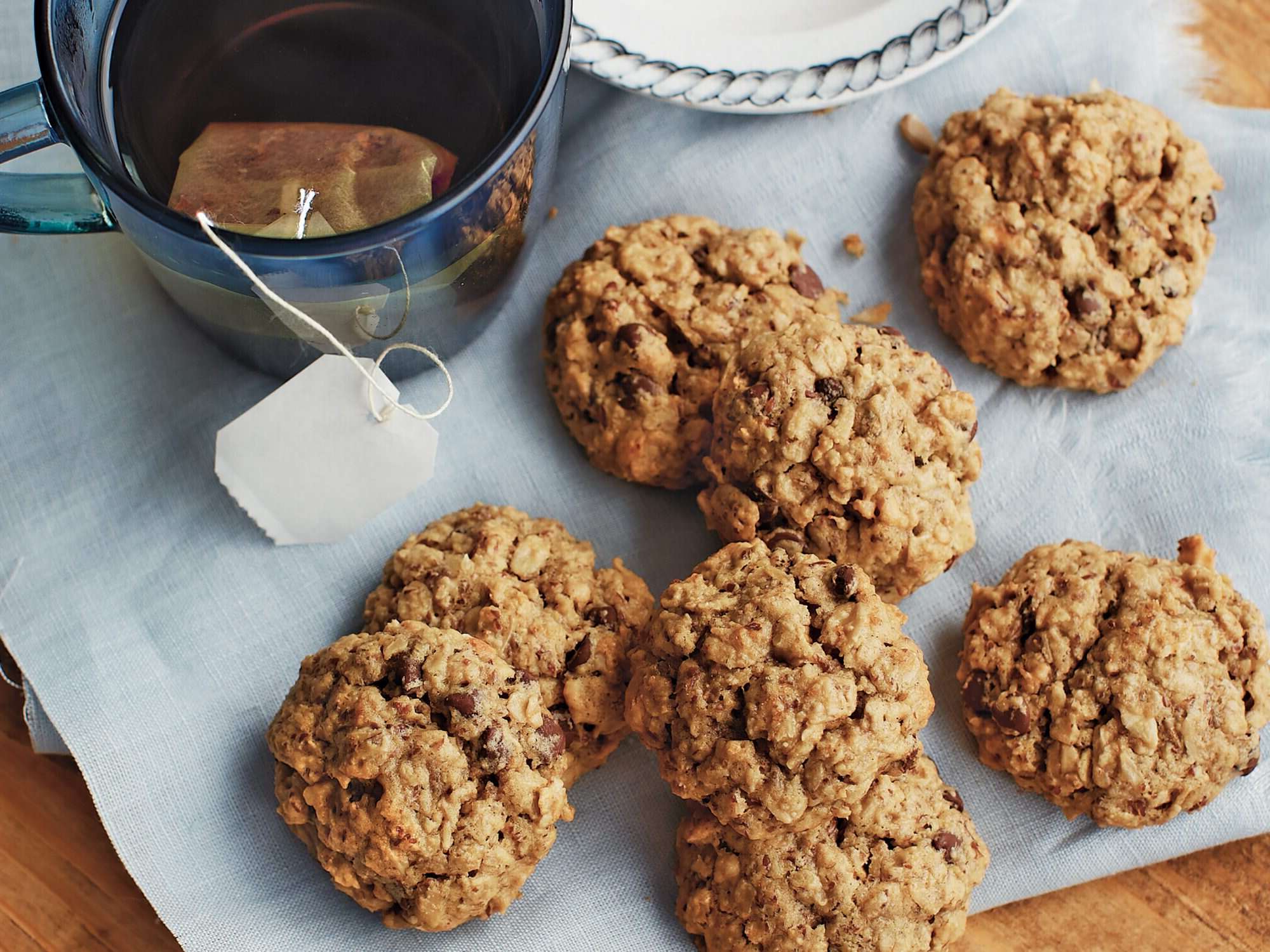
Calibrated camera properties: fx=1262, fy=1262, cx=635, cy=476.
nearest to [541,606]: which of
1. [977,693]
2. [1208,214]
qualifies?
[977,693]

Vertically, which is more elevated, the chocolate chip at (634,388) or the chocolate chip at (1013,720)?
the chocolate chip at (634,388)

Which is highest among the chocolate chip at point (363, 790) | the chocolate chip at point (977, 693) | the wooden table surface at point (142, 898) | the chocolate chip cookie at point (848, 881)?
the chocolate chip at point (363, 790)

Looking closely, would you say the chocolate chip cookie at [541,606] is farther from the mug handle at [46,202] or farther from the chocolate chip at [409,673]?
the mug handle at [46,202]

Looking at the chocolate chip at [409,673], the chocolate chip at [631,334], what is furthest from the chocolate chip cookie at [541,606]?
the chocolate chip at [631,334]

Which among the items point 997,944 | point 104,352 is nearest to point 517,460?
point 104,352

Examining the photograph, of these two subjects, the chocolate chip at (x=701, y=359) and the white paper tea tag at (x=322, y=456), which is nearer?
the white paper tea tag at (x=322, y=456)

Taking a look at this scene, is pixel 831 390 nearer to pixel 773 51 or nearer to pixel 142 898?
pixel 773 51

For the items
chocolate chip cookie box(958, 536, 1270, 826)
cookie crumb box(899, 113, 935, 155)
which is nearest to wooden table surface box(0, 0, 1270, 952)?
chocolate chip cookie box(958, 536, 1270, 826)

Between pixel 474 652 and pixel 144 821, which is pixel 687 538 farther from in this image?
pixel 144 821
